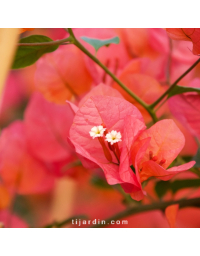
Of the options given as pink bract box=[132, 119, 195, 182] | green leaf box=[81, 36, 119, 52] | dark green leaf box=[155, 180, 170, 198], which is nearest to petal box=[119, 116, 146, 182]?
pink bract box=[132, 119, 195, 182]

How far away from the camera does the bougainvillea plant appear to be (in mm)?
566

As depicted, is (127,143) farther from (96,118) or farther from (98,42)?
(98,42)

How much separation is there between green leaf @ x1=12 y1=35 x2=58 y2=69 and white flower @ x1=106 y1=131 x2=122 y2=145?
25 cm

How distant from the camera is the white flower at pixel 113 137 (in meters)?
0.49

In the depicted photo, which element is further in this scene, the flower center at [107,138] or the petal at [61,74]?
the petal at [61,74]

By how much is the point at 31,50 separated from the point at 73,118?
190 millimetres

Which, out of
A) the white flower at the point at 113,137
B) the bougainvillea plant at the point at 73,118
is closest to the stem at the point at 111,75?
the bougainvillea plant at the point at 73,118

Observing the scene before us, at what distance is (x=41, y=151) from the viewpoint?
59 centimetres

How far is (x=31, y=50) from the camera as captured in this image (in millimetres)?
580

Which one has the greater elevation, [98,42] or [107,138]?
[98,42]

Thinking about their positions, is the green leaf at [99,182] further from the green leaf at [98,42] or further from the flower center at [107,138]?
the green leaf at [98,42]

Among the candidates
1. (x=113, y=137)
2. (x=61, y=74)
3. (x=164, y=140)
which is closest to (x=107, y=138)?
(x=113, y=137)
